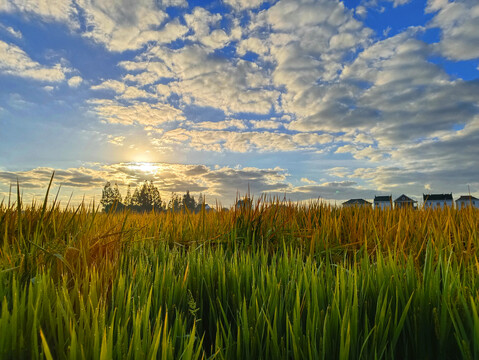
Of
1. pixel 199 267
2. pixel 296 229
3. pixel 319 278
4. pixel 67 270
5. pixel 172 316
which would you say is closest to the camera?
pixel 172 316

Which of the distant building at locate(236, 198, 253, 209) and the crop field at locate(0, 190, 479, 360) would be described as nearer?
the crop field at locate(0, 190, 479, 360)

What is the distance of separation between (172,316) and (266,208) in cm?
321

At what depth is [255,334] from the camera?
5.49 ft

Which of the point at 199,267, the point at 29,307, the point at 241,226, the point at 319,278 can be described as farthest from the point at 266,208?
the point at 29,307

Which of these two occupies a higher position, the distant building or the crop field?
the distant building

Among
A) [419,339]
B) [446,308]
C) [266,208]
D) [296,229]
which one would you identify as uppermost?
[266,208]

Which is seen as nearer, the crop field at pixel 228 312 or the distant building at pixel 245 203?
the crop field at pixel 228 312

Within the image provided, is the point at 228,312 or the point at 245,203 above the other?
the point at 245,203

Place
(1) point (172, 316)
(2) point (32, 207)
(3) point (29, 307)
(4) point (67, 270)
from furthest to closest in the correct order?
(2) point (32, 207)
(4) point (67, 270)
(1) point (172, 316)
(3) point (29, 307)

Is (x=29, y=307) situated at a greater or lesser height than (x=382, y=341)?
greater

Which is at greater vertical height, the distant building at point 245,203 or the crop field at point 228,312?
the distant building at point 245,203

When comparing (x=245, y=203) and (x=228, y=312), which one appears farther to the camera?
(x=245, y=203)

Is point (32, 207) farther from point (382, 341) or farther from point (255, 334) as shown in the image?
point (382, 341)

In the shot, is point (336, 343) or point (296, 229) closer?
point (336, 343)
